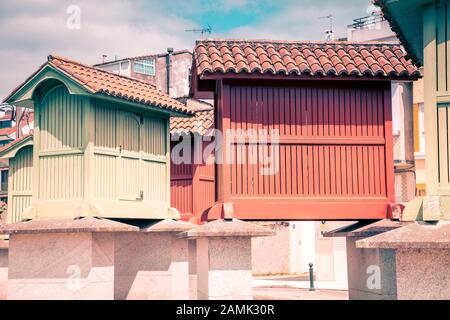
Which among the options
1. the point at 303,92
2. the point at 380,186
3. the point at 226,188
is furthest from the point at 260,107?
the point at 380,186

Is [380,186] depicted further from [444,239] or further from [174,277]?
[174,277]

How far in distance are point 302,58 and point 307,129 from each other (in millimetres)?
1434

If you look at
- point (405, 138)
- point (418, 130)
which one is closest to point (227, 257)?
point (418, 130)

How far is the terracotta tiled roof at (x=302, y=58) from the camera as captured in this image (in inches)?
527

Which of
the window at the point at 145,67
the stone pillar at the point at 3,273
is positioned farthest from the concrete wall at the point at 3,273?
the window at the point at 145,67

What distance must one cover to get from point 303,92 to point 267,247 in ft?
76.0

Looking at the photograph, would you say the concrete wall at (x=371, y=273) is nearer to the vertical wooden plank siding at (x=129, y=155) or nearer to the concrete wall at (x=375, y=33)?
the vertical wooden plank siding at (x=129, y=155)

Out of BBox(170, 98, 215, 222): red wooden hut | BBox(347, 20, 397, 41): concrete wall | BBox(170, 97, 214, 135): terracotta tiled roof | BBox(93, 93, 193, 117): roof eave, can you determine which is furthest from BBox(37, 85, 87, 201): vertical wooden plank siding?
BBox(347, 20, 397, 41): concrete wall

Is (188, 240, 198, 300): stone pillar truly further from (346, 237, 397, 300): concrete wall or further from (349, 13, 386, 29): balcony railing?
(349, 13, 386, 29): balcony railing

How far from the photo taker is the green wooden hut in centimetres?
1395

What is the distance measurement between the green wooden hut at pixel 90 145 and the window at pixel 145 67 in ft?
105

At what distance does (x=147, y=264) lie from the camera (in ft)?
53.3

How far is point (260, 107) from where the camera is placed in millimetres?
13625
